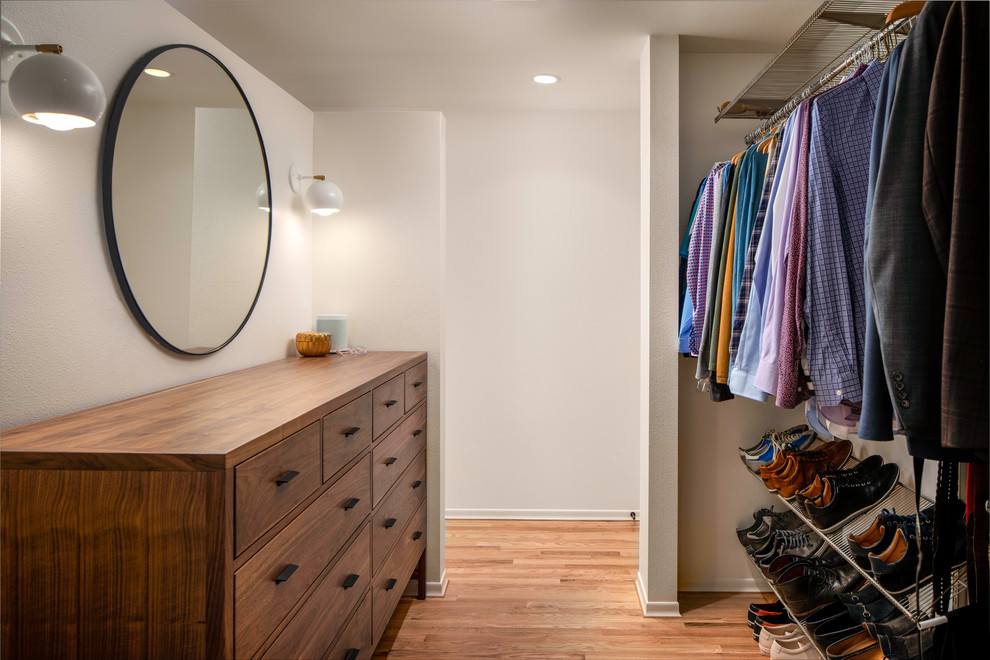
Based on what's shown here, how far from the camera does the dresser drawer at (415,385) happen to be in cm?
232

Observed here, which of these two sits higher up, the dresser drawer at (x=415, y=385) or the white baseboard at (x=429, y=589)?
the dresser drawer at (x=415, y=385)

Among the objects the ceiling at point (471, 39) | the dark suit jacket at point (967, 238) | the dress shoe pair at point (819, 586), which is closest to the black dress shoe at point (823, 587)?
the dress shoe pair at point (819, 586)

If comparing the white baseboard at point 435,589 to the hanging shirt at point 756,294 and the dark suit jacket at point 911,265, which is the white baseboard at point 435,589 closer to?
the hanging shirt at point 756,294

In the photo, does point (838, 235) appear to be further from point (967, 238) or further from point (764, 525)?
point (764, 525)

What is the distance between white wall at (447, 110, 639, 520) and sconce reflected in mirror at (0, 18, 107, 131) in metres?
2.40

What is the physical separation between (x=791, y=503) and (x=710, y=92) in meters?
1.72

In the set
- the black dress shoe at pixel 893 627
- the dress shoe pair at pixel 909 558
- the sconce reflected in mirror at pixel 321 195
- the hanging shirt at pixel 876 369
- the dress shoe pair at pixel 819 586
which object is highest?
the sconce reflected in mirror at pixel 321 195

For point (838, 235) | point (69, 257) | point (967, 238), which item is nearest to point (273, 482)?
point (69, 257)

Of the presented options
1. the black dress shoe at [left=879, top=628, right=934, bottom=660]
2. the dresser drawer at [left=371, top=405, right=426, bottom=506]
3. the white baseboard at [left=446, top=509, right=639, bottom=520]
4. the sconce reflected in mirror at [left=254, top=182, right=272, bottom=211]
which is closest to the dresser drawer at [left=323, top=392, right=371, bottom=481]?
the dresser drawer at [left=371, top=405, right=426, bottom=506]

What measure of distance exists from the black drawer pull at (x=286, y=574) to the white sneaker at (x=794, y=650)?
1735mm

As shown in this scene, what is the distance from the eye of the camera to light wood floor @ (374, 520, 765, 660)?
86.7 inches

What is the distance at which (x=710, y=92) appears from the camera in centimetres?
262

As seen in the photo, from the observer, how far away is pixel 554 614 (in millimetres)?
2451

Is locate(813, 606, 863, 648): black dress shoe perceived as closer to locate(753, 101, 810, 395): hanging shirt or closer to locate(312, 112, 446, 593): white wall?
locate(753, 101, 810, 395): hanging shirt
